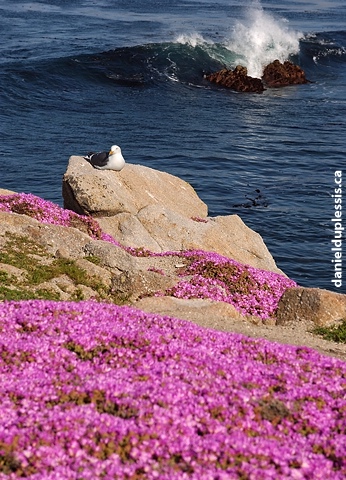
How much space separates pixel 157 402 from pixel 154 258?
1613 cm

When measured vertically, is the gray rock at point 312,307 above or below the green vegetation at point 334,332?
above

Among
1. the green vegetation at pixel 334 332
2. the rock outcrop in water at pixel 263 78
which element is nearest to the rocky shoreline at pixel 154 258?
the green vegetation at pixel 334 332

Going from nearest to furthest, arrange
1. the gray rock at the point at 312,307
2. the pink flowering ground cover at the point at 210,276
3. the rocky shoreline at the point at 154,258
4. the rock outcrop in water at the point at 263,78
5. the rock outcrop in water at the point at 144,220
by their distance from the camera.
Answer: the rocky shoreline at the point at 154,258, the gray rock at the point at 312,307, the pink flowering ground cover at the point at 210,276, the rock outcrop in water at the point at 144,220, the rock outcrop in water at the point at 263,78

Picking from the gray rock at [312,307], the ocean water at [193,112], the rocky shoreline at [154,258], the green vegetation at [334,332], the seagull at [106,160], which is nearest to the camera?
the rocky shoreline at [154,258]

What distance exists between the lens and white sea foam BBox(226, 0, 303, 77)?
9094 centimetres

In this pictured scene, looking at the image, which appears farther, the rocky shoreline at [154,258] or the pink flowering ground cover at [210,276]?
the pink flowering ground cover at [210,276]

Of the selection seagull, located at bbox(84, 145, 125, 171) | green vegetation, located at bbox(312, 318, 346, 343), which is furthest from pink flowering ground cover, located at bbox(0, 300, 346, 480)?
seagull, located at bbox(84, 145, 125, 171)

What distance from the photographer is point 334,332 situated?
20688 mm

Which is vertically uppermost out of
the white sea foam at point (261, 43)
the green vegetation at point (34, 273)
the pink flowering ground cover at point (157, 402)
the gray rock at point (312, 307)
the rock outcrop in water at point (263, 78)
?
the white sea foam at point (261, 43)

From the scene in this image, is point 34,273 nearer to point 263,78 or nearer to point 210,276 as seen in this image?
point 210,276

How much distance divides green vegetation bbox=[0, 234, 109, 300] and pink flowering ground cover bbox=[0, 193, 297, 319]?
2496 millimetres

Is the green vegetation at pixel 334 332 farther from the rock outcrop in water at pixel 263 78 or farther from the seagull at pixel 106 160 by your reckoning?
the rock outcrop in water at pixel 263 78

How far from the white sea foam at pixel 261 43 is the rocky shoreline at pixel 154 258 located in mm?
59630

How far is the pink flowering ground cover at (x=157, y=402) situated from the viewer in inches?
368
